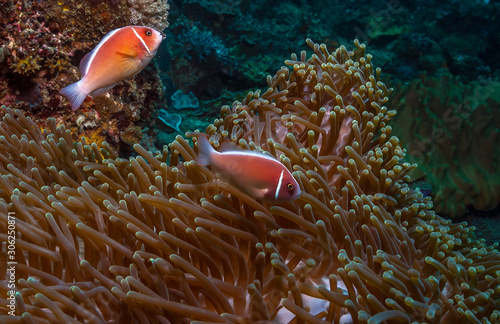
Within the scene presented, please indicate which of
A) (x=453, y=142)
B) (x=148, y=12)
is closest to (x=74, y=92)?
(x=148, y=12)

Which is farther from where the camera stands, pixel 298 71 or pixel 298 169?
pixel 298 71

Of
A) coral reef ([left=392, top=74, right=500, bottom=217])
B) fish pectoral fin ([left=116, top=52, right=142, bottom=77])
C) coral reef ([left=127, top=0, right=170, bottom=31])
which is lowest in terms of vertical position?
coral reef ([left=392, top=74, right=500, bottom=217])

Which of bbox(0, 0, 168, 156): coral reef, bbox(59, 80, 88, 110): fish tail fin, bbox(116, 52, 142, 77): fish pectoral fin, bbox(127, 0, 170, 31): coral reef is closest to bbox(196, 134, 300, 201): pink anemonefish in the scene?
bbox(116, 52, 142, 77): fish pectoral fin

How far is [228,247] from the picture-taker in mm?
1733

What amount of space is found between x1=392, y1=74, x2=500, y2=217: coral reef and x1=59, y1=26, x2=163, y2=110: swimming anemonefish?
434cm

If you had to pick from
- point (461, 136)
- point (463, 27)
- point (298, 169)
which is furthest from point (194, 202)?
point (463, 27)

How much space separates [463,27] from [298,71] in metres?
9.04

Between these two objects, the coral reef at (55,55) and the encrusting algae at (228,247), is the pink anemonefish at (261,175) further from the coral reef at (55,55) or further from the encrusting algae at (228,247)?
the coral reef at (55,55)

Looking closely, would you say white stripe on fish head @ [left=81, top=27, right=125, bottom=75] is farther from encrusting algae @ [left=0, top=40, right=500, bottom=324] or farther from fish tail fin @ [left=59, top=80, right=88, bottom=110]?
encrusting algae @ [left=0, top=40, right=500, bottom=324]

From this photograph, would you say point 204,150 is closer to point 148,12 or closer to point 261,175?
point 261,175

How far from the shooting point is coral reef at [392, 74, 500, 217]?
5.25 meters

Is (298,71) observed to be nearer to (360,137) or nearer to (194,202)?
(360,137)

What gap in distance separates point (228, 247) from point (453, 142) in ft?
16.5

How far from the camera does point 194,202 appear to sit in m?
1.99
